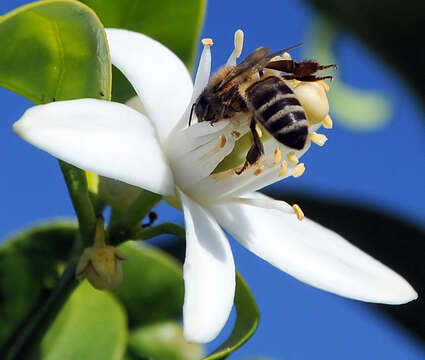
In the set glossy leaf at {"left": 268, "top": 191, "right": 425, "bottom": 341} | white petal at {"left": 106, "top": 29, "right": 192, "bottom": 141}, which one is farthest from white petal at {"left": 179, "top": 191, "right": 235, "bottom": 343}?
glossy leaf at {"left": 268, "top": 191, "right": 425, "bottom": 341}

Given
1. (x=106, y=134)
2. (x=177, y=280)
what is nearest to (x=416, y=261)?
(x=177, y=280)

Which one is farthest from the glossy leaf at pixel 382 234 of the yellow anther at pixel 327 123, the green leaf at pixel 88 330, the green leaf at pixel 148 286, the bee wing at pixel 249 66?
the bee wing at pixel 249 66

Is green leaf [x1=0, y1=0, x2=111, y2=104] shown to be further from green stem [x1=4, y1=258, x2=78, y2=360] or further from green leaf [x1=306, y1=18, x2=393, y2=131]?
green leaf [x1=306, y1=18, x2=393, y2=131]

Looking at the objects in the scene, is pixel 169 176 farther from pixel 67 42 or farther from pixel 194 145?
pixel 67 42

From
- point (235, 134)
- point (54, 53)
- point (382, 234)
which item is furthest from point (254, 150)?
point (382, 234)

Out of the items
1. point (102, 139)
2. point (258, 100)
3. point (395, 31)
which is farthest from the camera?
point (395, 31)

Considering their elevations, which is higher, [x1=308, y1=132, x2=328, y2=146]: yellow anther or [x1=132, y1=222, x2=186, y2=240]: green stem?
[x1=308, y1=132, x2=328, y2=146]: yellow anther

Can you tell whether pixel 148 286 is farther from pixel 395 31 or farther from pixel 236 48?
pixel 395 31
